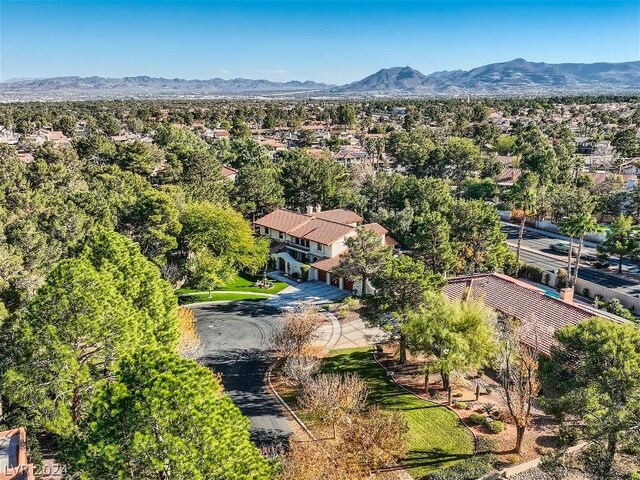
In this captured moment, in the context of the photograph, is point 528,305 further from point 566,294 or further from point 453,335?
point 453,335

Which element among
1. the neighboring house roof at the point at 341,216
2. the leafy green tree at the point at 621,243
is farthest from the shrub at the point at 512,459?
the neighboring house roof at the point at 341,216

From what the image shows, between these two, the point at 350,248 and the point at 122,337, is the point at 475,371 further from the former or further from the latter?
the point at 122,337

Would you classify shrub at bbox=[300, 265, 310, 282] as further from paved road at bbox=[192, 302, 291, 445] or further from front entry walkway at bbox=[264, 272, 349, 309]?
paved road at bbox=[192, 302, 291, 445]

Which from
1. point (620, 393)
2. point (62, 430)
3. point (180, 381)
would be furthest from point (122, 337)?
point (620, 393)

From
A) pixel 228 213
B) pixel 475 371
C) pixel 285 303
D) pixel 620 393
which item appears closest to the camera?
pixel 620 393

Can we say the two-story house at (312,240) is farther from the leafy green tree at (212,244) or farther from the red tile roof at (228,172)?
the red tile roof at (228,172)


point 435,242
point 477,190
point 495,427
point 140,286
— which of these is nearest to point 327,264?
point 435,242

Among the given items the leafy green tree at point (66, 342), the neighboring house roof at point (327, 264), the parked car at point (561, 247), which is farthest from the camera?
the parked car at point (561, 247)
